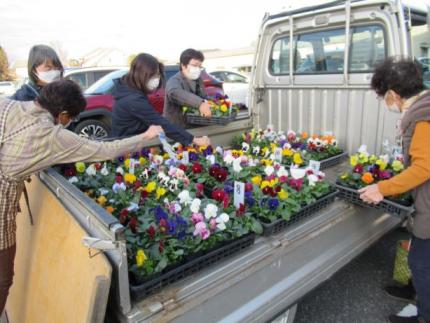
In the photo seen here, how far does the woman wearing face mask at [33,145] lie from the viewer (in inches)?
70.4

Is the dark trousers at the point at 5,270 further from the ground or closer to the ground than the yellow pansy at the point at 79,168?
closer to the ground

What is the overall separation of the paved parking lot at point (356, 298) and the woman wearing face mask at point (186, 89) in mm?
2071

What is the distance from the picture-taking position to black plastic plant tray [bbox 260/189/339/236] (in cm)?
205

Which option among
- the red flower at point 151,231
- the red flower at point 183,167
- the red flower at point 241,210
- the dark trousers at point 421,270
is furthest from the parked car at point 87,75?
the dark trousers at point 421,270

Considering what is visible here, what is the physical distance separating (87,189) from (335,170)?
2.26m

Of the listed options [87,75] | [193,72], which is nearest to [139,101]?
[193,72]

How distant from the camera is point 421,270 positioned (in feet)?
7.09

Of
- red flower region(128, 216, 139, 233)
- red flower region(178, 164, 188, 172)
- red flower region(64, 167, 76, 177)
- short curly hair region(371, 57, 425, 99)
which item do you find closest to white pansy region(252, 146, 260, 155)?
red flower region(178, 164, 188, 172)

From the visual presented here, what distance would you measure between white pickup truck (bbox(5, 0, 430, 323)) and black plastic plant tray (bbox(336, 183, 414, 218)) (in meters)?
0.07

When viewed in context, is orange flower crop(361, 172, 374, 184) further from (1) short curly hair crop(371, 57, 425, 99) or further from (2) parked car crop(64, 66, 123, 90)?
(2) parked car crop(64, 66, 123, 90)

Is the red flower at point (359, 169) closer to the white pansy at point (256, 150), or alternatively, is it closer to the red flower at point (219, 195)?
the white pansy at point (256, 150)

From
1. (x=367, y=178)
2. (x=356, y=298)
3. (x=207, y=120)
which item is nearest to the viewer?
(x=367, y=178)

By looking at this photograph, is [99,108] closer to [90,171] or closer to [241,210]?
[90,171]

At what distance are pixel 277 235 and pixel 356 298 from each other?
1351 millimetres
